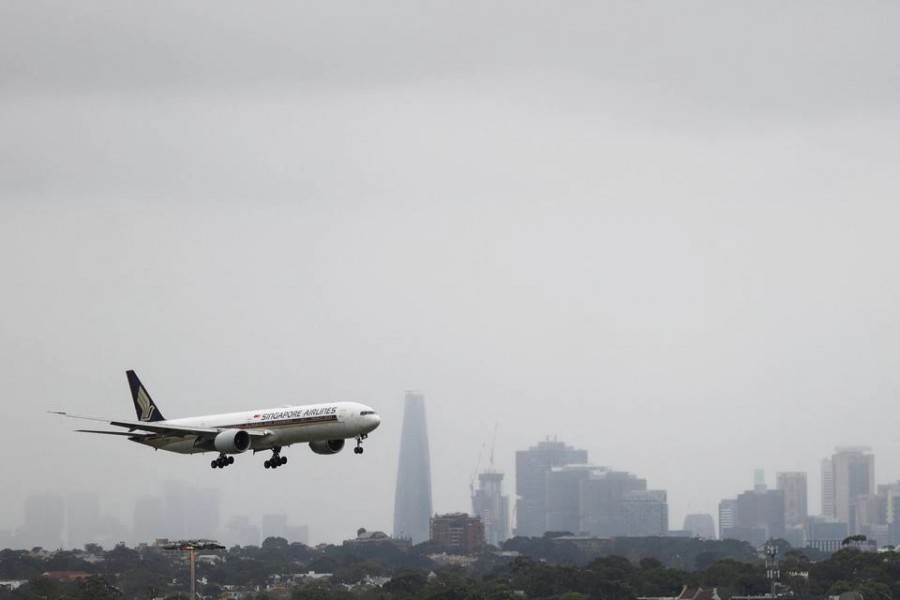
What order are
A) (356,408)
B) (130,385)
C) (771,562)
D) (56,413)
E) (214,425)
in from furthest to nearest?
(771,562), (130,385), (214,425), (356,408), (56,413)

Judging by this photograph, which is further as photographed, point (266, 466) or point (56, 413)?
point (266, 466)

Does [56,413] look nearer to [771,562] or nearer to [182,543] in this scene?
[182,543]

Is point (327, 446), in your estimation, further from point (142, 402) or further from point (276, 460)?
point (142, 402)

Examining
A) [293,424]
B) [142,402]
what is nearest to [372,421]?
[293,424]

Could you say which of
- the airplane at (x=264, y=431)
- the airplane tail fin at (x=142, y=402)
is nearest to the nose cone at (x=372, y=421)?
the airplane at (x=264, y=431)

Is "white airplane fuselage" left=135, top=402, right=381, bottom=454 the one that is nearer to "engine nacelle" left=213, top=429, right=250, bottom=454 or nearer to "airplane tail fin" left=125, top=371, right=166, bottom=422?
"engine nacelle" left=213, top=429, right=250, bottom=454

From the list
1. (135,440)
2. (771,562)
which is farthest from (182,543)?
(771,562)

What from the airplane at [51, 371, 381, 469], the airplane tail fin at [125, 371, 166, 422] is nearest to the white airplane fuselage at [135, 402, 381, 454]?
the airplane at [51, 371, 381, 469]

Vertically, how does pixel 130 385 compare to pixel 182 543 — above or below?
above

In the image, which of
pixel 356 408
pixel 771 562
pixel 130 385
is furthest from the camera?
pixel 771 562
